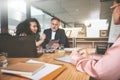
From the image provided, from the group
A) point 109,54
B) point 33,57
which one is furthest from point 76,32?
point 109,54

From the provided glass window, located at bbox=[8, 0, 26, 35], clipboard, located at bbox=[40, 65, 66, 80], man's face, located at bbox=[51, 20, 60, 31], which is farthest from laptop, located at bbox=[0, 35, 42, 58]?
glass window, located at bbox=[8, 0, 26, 35]

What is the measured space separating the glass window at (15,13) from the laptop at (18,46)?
1.97 m

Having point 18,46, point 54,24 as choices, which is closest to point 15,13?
point 54,24

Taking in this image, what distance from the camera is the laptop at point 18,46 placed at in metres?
1.44

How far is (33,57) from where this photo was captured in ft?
4.74

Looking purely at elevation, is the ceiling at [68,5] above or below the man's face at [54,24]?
above

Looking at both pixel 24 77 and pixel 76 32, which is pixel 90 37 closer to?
pixel 76 32

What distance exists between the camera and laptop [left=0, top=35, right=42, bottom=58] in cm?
144

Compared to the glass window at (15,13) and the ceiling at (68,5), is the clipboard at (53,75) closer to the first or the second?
the glass window at (15,13)

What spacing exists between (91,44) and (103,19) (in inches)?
30.6

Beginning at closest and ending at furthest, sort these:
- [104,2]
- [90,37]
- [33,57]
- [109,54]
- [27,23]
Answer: [109,54]
[33,57]
[27,23]
[104,2]
[90,37]

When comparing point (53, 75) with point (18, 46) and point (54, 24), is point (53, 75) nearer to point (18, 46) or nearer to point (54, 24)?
point (18, 46)

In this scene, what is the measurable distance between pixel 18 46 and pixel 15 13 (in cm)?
287

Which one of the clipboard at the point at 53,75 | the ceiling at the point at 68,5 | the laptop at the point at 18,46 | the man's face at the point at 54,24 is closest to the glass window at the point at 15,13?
the man's face at the point at 54,24
